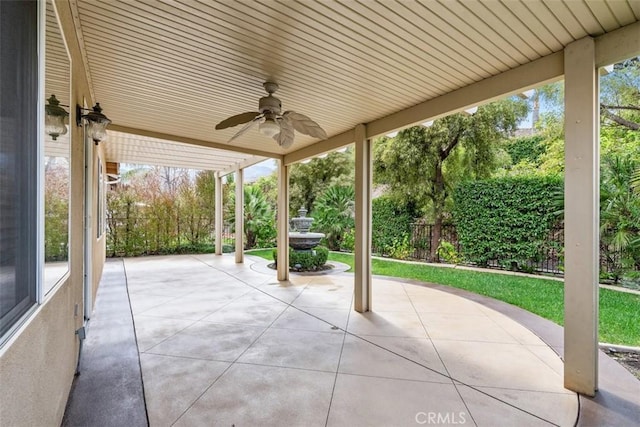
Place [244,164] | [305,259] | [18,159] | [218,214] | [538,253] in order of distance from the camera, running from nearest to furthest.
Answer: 1. [18,159]
2. [538,253]
3. [305,259]
4. [244,164]
5. [218,214]

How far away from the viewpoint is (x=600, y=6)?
208cm

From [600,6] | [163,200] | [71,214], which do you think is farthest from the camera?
[163,200]

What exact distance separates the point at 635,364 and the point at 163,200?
487 inches

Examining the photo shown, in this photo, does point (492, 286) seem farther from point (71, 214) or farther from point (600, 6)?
point (71, 214)

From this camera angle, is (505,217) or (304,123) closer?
(304,123)

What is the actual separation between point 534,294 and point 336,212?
296 inches

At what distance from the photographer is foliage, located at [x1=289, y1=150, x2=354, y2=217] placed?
549 inches

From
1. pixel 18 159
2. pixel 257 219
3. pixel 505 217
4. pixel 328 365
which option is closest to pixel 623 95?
pixel 505 217

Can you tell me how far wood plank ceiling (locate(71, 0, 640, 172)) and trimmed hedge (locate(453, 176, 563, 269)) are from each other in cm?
536

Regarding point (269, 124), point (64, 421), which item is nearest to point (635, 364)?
point (269, 124)

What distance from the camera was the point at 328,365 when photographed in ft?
9.86

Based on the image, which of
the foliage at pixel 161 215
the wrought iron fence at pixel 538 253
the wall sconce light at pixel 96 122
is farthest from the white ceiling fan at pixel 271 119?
the foliage at pixel 161 215

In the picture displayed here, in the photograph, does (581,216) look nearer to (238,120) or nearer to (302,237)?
(238,120)

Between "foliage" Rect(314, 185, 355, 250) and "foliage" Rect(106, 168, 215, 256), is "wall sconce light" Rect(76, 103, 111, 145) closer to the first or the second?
"foliage" Rect(106, 168, 215, 256)
